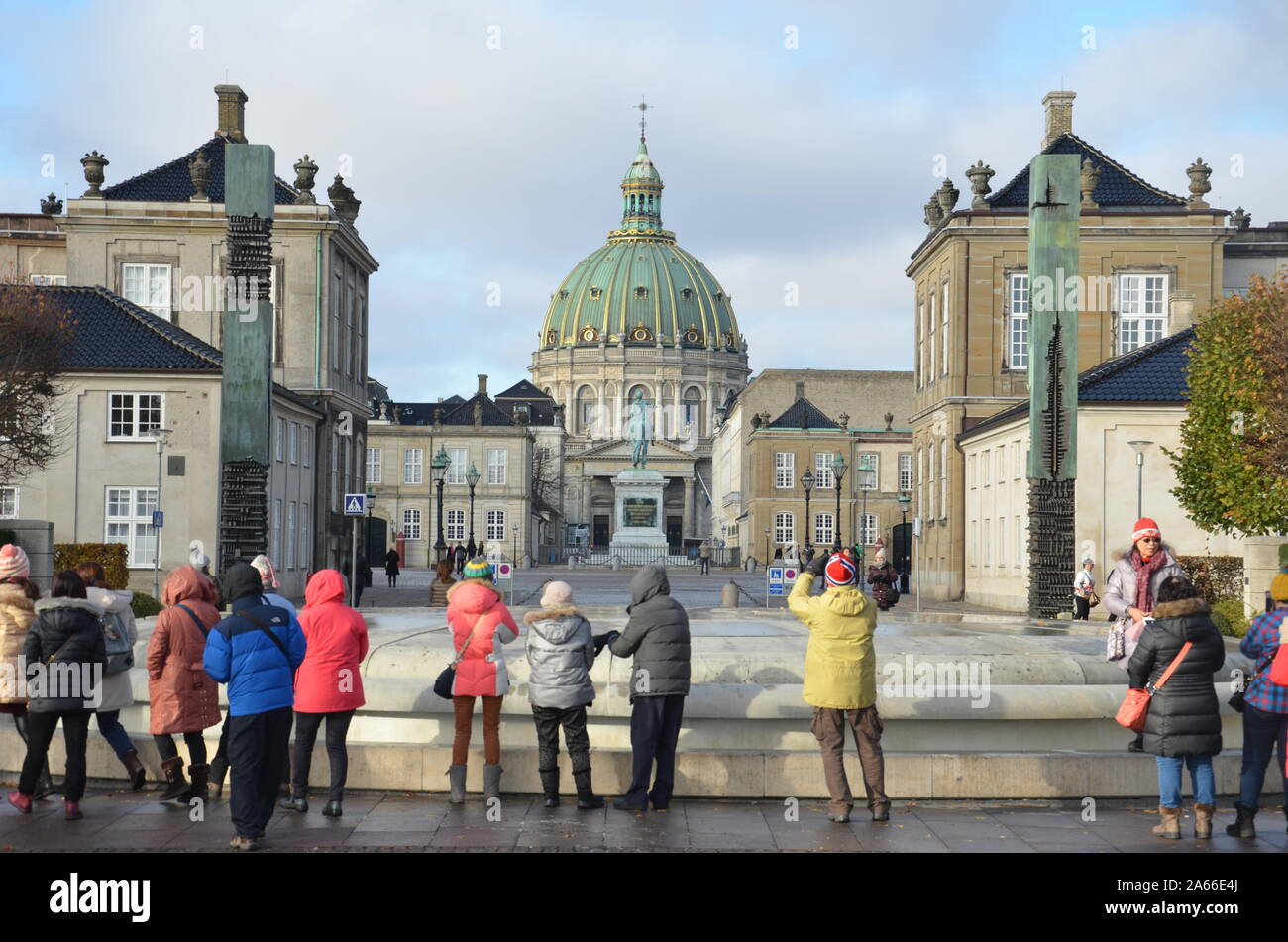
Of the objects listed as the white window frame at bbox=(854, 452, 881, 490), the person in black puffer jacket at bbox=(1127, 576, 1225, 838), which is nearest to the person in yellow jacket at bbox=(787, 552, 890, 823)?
the person in black puffer jacket at bbox=(1127, 576, 1225, 838)

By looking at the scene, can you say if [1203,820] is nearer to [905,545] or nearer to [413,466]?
[905,545]

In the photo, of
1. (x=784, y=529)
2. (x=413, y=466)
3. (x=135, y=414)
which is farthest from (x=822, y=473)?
(x=135, y=414)

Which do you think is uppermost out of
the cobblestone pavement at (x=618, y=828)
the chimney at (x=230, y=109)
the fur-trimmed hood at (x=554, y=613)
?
the chimney at (x=230, y=109)

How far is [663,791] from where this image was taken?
13188 millimetres

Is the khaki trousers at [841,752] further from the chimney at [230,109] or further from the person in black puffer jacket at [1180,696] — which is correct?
the chimney at [230,109]

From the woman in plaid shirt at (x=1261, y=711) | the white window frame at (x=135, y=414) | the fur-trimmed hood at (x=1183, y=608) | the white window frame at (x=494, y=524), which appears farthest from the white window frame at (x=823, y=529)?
the fur-trimmed hood at (x=1183, y=608)

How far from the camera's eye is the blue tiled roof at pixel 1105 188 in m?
58.4

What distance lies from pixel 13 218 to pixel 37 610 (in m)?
58.7

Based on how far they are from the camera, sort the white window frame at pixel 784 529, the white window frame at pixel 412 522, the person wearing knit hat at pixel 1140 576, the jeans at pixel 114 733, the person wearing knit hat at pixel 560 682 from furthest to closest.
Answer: the white window frame at pixel 412 522, the white window frame at pixel 784 529, the jeans at pixel 114 733, the person wearing knit hat at pixel 1140 576, the person wearing knit hat at pixel 560 682

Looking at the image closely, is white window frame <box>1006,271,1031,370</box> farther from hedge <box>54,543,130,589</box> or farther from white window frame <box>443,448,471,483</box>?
white window frame <box>443,448,471,483</box>

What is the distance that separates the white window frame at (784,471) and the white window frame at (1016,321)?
199ft

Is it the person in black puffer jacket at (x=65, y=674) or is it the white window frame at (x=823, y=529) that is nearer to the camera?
the person in black puffer jacket at (x=65, y=674)

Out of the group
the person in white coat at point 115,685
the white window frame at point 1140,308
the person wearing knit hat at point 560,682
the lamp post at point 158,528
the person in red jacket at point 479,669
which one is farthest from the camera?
the white window frame at point 1140,308

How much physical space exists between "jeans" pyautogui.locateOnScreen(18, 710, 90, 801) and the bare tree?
87.0 feet
